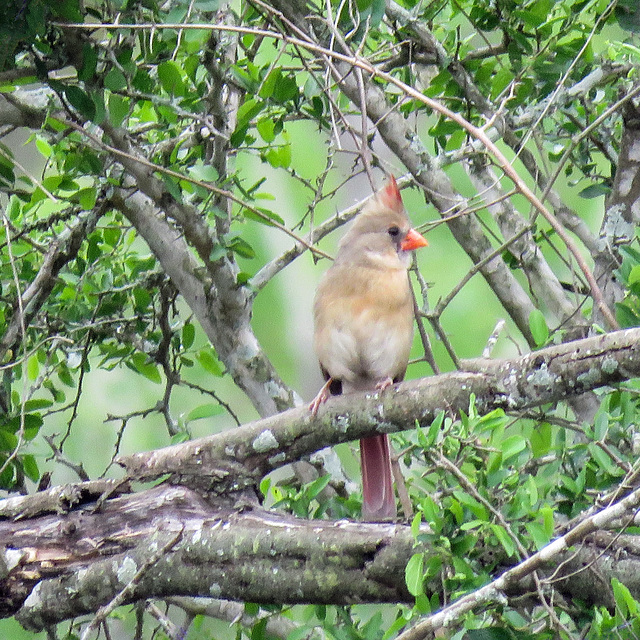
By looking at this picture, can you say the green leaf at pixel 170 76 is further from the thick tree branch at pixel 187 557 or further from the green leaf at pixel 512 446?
the green leaf at pixel 512 446

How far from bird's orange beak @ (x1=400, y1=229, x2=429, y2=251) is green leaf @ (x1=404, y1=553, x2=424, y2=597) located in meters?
1.59

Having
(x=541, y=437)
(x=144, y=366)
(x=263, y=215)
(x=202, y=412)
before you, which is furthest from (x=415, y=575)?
(x=144, y=366)

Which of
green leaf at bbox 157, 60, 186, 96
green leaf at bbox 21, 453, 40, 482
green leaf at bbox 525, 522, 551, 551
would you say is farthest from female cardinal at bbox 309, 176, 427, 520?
green leaf at bbox 525, 522, 551, 551

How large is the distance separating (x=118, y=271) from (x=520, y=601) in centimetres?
220

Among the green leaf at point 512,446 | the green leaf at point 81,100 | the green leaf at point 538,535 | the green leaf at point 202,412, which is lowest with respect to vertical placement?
the green leaf at point 538,535

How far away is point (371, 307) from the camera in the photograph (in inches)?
133

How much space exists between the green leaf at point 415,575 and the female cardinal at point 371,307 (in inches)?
46.8

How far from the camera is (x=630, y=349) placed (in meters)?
2.12

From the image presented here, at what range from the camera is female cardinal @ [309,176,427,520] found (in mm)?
3352

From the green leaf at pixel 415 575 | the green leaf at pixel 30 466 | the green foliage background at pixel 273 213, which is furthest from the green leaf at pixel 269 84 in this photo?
the green leaf at pixel 415 575

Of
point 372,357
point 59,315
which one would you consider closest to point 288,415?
point 372,357

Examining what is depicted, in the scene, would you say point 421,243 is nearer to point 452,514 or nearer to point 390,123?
point 390,123

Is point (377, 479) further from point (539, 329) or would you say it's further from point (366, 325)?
point (539, 329)

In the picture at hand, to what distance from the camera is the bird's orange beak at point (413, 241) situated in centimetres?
340
